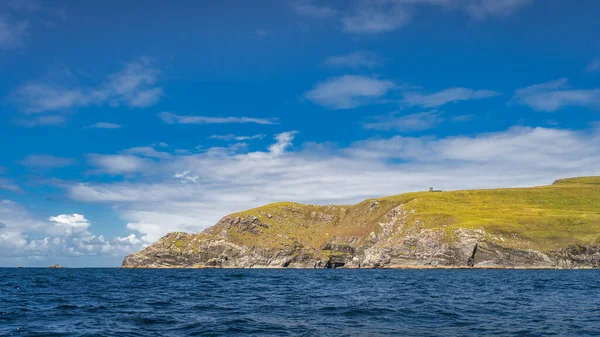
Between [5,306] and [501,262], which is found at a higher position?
[5,306]

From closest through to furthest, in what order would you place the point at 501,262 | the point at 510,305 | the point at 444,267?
1. the point at 510,305
2. the point at 501,262
3. the point at 444,267

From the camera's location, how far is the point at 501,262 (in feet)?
593

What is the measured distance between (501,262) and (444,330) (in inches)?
6965

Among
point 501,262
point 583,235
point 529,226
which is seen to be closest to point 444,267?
point 501,262

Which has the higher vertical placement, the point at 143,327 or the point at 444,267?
the point at 143,327

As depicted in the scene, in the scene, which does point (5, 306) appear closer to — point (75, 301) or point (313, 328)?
point (75, 301)

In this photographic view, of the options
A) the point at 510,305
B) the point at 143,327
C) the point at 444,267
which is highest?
the point at 143,327

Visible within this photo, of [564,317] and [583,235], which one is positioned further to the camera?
[583,235]

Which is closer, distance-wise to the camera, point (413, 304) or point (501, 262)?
point (413, 304)

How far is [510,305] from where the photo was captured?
121ft

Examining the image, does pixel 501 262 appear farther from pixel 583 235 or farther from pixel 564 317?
pixel 564 317

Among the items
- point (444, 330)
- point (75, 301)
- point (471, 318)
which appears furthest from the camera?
point (75, 301)

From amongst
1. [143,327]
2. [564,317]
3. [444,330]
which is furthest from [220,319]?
[564,317]

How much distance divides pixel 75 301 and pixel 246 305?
714 inches
